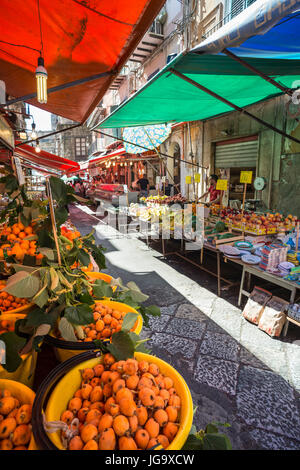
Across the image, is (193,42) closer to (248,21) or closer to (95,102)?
(95,102)

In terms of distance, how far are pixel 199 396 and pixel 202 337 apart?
94 cm

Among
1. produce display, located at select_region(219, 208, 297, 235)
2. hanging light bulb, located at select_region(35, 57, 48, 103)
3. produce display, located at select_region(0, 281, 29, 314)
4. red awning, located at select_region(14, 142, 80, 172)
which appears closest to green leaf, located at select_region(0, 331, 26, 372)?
produce display, located at select_region(0, 281, 29, 314)

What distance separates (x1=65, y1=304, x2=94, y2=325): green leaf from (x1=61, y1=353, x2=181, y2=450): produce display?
21 cm

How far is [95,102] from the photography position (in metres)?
5.07

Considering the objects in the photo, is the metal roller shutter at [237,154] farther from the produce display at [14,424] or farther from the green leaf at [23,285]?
the produce display at [14,424]

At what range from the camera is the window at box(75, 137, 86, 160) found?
4488 centimetres

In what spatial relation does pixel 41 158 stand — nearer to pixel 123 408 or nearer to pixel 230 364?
pixel 230 364

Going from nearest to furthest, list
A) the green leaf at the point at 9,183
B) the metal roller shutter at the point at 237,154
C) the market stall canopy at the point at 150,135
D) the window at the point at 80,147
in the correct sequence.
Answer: the green leaf at the point at 9,183, the metal roller shutter at the point at 237,154, the market stall canopy at the point at 150,135, the window at the point at 80,147

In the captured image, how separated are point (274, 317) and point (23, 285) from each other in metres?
3.18

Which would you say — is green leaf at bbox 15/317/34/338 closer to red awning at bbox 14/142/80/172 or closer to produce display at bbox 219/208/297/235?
produce display at bbox 219/208/297/235

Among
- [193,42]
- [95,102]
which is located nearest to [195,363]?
[95,102]

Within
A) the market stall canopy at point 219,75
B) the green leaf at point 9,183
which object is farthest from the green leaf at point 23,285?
the market stall canopy at point 219,75

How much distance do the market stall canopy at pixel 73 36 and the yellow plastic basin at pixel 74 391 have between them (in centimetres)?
300

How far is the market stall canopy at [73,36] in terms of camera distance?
241 centimetres
